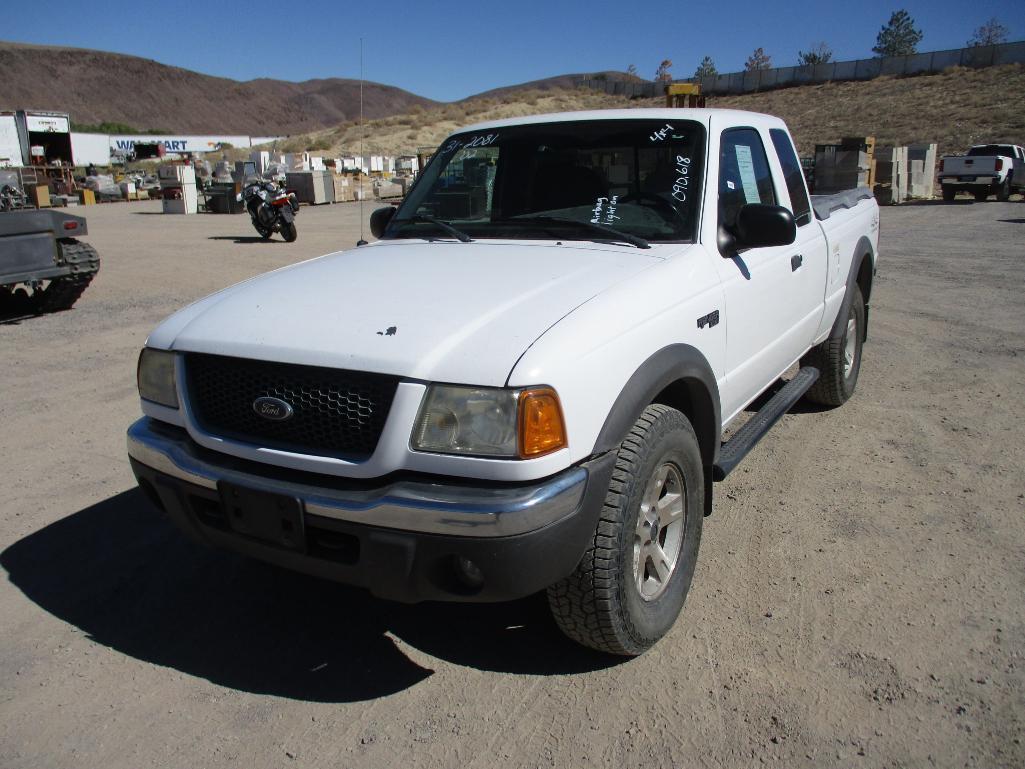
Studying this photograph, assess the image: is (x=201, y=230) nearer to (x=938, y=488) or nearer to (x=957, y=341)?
(x=957, y=341)

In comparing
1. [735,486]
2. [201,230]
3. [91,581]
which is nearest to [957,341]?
[735,486]

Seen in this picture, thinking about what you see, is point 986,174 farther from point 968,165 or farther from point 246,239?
point 246,239

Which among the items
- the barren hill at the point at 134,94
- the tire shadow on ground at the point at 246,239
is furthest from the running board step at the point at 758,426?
the barren hill at the point at 134,94

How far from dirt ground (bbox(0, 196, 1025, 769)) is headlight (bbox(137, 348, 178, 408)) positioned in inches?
36.2

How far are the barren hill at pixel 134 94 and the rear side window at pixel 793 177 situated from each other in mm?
116921

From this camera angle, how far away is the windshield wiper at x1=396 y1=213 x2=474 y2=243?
367 cm

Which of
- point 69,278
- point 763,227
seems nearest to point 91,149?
point 69,278

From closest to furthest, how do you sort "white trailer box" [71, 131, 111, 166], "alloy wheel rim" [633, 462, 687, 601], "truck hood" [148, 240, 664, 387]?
1. "truck hood" [148, 240, 664, 387]
2. "alloy wheel rim" [633, 462, 687, 601]
3. "white trailer box" [71, 131, 111, 166]

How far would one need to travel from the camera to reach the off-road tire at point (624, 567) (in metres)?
2.54

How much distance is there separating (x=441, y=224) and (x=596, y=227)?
2.58ft

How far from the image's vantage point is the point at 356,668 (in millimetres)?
2896

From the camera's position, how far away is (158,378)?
9.62 feet

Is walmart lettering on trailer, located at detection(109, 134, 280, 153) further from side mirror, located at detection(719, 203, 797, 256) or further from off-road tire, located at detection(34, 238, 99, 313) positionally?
side mirror, located at detection(719, 203, 797, 256)

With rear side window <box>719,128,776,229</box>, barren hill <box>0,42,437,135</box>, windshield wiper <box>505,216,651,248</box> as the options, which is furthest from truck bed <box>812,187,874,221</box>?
barren hill <box>0,42,437,135</box>
